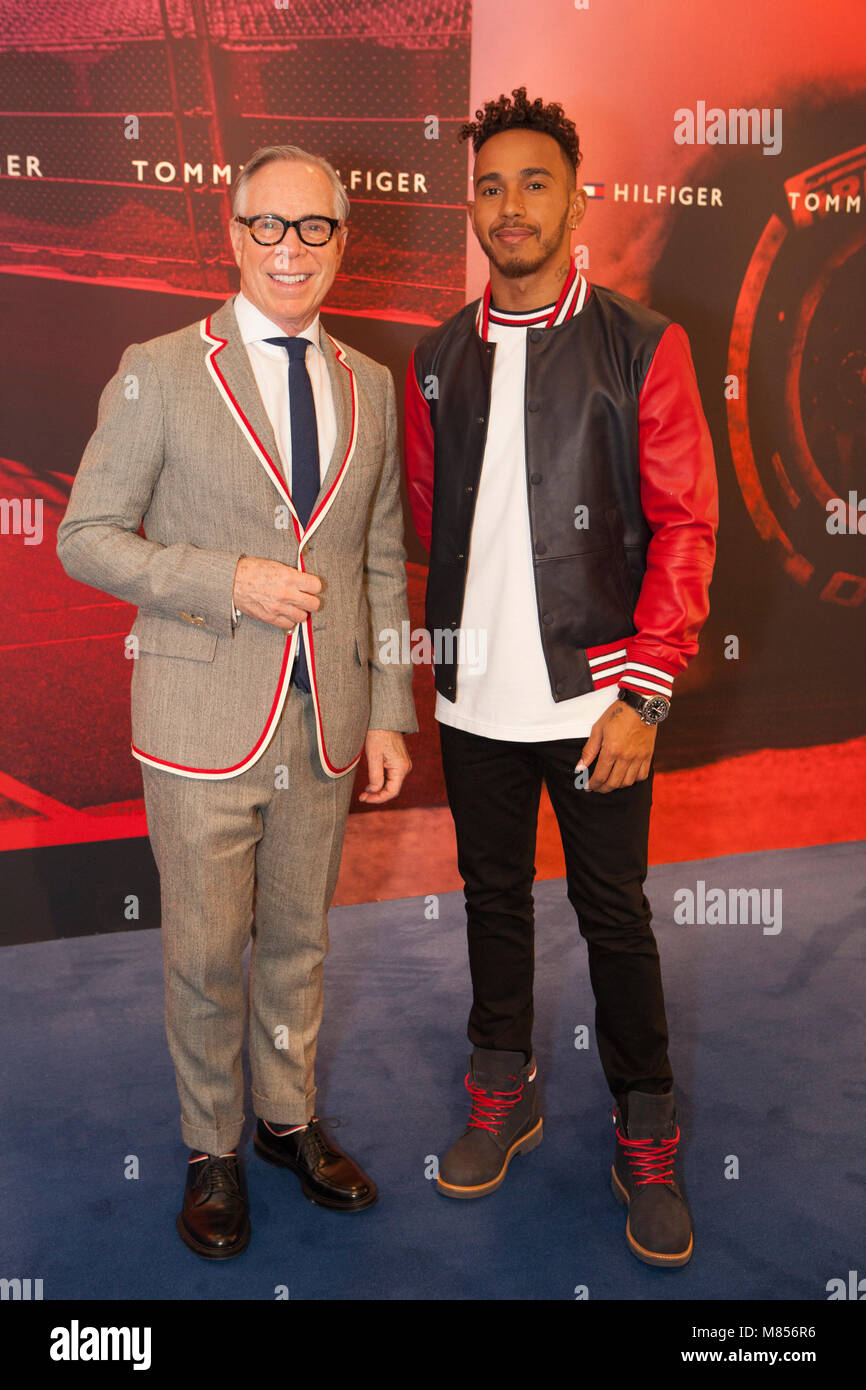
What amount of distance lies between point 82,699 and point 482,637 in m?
1.66

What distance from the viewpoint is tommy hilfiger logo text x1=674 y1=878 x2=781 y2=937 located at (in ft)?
11.7

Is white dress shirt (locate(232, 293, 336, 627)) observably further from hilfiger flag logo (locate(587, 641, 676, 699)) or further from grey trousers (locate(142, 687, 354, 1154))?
hilfiger flag logo (locate(587, 641, 676, 699))

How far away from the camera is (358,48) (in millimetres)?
3260

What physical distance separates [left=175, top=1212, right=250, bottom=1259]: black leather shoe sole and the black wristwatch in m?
1.14

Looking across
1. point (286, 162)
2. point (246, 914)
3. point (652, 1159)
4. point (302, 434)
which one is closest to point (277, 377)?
point (302, 434)

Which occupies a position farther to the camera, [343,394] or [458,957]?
[458,957]

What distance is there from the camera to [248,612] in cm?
183

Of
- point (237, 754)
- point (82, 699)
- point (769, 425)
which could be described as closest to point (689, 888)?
point (769, 425)

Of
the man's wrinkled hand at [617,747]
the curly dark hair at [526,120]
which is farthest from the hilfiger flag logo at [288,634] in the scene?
the curly dark hair at [526,120]

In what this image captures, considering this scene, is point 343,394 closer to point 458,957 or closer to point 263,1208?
point 263,1208

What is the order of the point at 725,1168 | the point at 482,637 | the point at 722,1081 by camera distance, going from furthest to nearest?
1. the point at 722,1081
2. the point at 725,1168
3. the point at 482,637

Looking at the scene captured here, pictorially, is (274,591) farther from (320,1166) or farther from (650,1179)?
(650,1179)

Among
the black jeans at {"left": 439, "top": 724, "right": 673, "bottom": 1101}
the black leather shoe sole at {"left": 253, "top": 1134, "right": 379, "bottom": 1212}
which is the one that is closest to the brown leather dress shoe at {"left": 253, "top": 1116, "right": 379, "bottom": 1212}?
the black leather shoe sole at {"left": 253, "top": 1134, "right": 379, "bottom": 1212}
